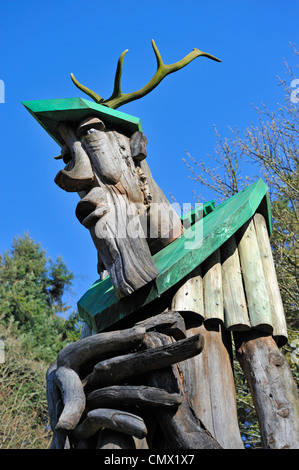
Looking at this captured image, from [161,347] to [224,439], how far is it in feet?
1.95

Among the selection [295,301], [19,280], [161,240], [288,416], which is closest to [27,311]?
[19,280]

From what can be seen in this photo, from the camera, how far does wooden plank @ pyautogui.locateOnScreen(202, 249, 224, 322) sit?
3.58 meters

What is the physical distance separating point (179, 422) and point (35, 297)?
1313 centimetres

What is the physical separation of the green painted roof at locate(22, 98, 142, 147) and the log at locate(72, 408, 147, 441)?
2.06 metres

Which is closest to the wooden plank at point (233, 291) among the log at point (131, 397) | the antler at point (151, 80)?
the log at point (131, 397)

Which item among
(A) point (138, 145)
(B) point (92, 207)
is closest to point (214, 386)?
(B) point (92, 207)

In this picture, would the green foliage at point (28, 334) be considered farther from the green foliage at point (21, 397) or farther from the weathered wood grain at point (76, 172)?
the weathered wood grain at point (76, 172)

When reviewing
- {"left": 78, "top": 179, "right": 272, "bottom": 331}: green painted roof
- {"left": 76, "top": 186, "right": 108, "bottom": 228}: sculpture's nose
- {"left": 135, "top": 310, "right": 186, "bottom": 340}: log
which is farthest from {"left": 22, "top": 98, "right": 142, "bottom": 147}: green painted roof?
{"left": 135, "top": 310, "right": 186, "bottom": 340}: log

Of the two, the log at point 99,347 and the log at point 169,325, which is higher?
the log at point 169,325

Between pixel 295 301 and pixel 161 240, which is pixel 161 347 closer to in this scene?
pixel 161 240

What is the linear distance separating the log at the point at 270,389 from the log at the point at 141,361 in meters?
0.60

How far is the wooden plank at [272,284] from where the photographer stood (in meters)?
3.63

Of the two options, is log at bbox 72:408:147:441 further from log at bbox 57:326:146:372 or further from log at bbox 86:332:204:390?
log at bbox 57:326:146:372

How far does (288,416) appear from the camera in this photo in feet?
10.6
